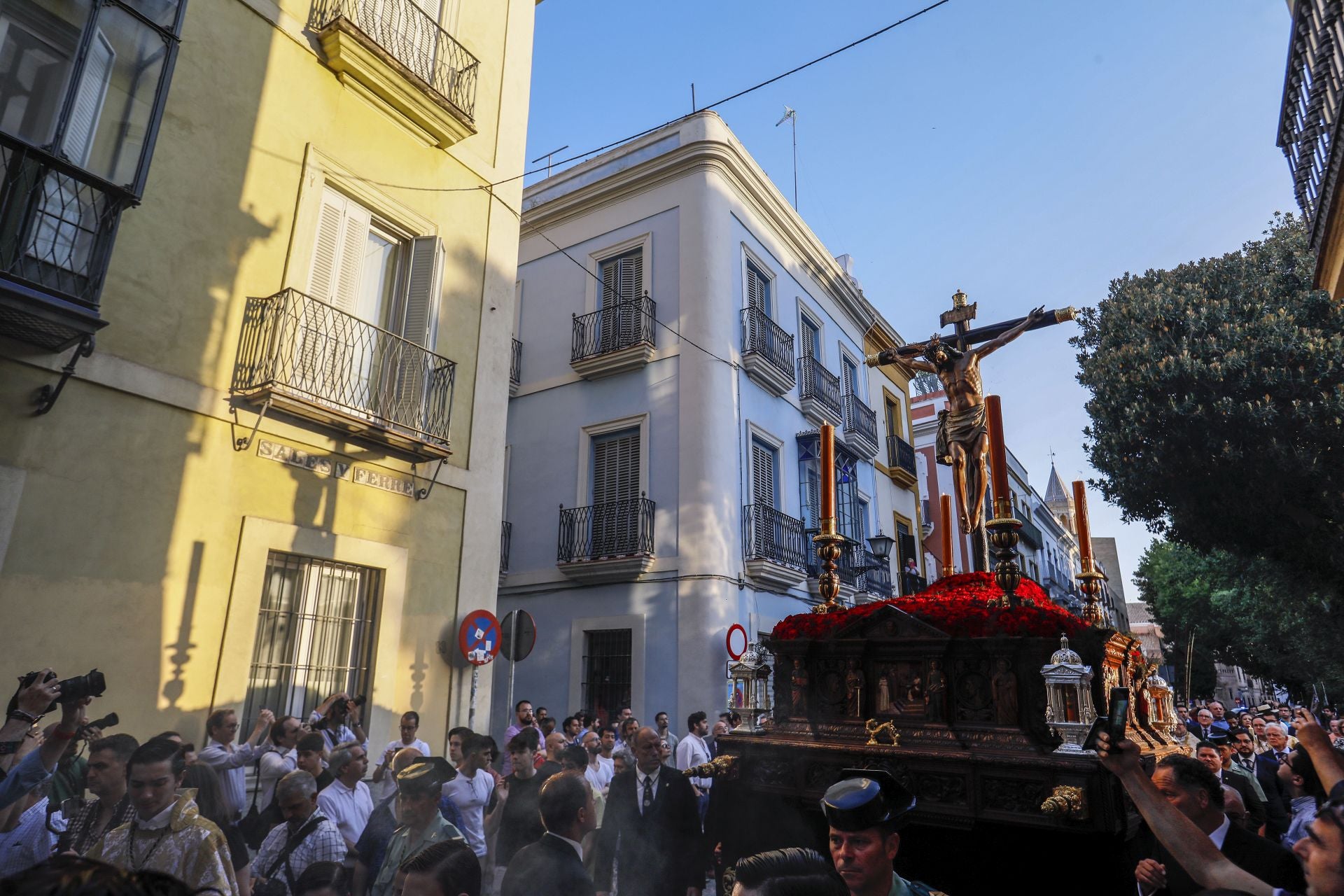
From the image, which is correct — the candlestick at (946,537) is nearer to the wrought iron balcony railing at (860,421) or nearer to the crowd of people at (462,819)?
the crowd of people at (462,819)

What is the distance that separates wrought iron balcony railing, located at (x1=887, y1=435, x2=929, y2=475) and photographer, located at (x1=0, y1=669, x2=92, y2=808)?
64.1 feet

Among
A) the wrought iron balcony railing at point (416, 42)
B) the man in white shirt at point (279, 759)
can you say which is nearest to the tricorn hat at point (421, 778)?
the man in white shirt at point (279, 759)

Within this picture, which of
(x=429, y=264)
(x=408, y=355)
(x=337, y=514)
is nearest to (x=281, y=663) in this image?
(x=337, y=514)

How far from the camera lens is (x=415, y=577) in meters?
8.35

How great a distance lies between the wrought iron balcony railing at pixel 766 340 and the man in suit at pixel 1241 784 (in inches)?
417

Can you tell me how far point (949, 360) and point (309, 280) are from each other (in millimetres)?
6122

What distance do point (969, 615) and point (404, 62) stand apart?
830 centimetres

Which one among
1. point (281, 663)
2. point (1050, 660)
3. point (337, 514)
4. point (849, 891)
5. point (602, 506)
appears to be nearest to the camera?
point (849, 891)

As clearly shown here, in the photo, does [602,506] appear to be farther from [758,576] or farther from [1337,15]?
[1337,15]

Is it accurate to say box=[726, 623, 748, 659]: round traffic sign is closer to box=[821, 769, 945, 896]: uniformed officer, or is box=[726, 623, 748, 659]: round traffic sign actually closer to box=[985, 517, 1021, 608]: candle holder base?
box=[985, 517, 1021, 608]: candle holder base

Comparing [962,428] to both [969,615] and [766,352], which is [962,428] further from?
[766,352]

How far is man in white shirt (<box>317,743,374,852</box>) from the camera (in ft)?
15.6

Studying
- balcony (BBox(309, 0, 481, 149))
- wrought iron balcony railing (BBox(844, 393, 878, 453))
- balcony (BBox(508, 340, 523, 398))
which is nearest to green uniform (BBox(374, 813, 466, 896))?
balcony (BBox(309, 0, 481, 149))

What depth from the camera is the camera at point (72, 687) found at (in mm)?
4211
